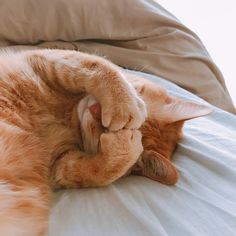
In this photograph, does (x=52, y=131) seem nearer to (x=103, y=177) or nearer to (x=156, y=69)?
(x=103, y=177)

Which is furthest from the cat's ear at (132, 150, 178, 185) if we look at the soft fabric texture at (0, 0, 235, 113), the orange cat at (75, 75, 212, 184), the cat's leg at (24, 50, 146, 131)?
the soft fabric texture at (0, 0, 235, 113)

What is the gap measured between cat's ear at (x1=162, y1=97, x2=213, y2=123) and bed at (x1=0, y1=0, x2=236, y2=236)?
9 centimetres

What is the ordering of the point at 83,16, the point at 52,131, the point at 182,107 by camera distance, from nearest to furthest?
1. the point at 52,131
2. the point at 182,107
3. the point at 83,16

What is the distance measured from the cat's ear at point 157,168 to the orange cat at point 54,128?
4 centimetres

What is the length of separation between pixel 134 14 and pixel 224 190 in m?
1.04

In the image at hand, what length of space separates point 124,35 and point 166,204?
1.05 metres

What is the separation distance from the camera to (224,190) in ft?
3.79

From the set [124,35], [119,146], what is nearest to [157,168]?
[119,146]

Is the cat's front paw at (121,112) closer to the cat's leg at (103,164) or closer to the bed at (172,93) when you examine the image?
the cat's leg at (103,164)

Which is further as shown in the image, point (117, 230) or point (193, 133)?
point (193, 133)

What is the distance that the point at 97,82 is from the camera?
47.5 inches

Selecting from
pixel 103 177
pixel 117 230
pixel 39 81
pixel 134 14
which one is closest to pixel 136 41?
pixel 134 14

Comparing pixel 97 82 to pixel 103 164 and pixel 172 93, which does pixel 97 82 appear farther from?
pixel 172 93

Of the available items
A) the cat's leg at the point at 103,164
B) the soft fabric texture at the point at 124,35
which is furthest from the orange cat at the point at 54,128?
the soft fabric texture at the point at 124,35
